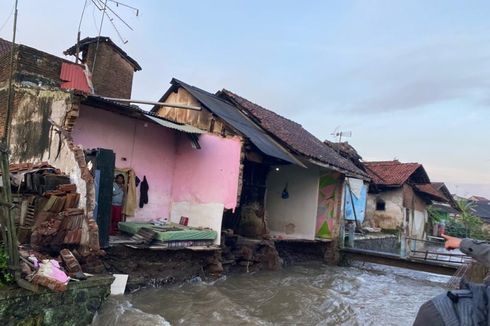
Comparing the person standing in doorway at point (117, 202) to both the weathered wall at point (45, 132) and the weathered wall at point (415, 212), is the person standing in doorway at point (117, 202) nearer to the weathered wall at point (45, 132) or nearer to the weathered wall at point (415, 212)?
the weathered wall at point (45, 132)

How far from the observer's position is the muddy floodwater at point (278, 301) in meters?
6.89

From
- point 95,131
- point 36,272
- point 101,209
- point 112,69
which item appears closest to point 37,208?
point 101,209

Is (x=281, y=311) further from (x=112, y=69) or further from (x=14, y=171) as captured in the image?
(x=112, y=69)

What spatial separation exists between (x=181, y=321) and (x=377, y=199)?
18.5 meters

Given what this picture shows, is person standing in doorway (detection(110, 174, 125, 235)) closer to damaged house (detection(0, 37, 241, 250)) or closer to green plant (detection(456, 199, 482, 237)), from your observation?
damaged house (detection(0, 37, 241, 250))

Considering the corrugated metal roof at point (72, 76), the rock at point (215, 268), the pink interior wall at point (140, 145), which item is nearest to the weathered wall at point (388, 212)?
the rock at point (215, 268)

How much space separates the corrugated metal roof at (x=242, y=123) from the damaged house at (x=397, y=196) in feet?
33.3

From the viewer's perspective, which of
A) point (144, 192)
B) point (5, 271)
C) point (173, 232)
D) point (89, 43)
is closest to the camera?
point (5, 271)

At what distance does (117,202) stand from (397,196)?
17.1 m

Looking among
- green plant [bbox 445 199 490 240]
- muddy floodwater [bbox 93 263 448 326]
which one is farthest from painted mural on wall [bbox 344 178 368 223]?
green plant [bbox 445 199 490 240]

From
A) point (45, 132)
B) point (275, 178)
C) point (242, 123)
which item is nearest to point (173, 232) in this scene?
point (45, 132)

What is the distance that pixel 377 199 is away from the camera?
22.9 metres

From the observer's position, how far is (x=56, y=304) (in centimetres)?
532

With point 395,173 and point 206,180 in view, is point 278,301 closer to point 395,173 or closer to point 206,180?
point 206,180
